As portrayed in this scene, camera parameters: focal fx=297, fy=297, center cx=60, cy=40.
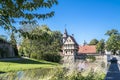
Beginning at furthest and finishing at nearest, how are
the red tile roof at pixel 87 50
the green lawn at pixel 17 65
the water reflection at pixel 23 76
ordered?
the red tile roof at pixel 87 50, the green lawn at pixel 17 65, the water reflection at pixel 23 76

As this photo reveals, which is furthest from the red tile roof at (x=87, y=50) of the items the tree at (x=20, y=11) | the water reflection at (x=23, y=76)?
the tree at (x=20, y=11)

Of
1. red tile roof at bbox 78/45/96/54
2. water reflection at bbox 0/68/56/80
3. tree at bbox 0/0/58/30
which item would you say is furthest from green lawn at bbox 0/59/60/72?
red tile roof at bbox 78/45/96/54

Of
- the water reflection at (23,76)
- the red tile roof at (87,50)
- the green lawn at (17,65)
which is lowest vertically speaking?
the water reflection at (23,76)

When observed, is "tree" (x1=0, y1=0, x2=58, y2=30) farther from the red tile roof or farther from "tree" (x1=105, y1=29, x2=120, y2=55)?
the red tile roof

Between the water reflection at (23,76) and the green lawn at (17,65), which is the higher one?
the green lawn at (17,65)

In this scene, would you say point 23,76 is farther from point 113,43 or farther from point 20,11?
point 113,43


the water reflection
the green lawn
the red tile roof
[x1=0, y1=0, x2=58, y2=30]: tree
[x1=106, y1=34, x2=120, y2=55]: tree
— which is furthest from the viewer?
the red tile roof

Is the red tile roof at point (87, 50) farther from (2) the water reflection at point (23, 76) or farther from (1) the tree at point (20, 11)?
(1) the tree at point (20, 11)

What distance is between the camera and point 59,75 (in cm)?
1251

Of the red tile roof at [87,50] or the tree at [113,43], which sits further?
the red tile roof at [87,50]

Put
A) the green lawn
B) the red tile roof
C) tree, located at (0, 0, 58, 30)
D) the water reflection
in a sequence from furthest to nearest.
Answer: the red tile roof
the green lawn
the water reflection
tree, located at (0, 0, 58, 30)

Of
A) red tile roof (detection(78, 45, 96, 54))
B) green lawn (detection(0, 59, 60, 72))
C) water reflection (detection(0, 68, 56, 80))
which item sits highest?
red tile roof (detection(78, 45, 96, 54))

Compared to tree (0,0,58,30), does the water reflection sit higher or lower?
lower

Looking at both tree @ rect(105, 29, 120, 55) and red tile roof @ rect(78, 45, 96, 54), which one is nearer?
tree @ rect(105, 29, 120, 55)
